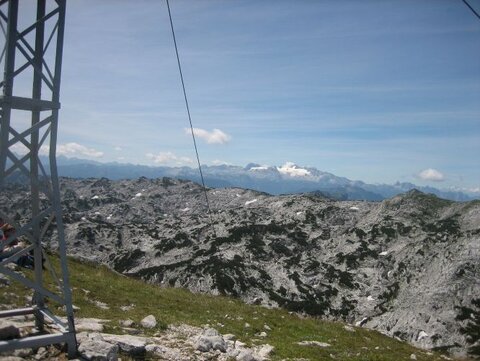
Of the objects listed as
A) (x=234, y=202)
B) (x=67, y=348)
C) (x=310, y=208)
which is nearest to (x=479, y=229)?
(x=310, y=208)

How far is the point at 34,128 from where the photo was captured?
12.1 metres

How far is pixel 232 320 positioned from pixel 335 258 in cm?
6130

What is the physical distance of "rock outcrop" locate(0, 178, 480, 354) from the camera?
2349 inches

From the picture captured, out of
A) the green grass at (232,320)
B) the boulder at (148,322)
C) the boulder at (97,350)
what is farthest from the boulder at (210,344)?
the boulder at (97,350)

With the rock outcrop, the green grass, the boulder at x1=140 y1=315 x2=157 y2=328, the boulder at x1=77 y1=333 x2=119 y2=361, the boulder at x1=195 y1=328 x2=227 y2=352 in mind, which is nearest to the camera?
the boulder at x1=77 y1=333 x2=119 y2=361

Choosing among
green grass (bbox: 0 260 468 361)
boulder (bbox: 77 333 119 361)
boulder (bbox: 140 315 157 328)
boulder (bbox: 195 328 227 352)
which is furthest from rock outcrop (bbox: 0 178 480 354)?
boulder (bbox: 77 333 119 361)

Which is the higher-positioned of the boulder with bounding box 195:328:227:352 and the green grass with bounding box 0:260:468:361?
the boulder with bounding box 195:328:227:352

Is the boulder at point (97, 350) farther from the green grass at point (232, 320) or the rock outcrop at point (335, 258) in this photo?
the rock outcrop at point (335, 258)

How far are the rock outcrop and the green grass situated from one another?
91.8 feet

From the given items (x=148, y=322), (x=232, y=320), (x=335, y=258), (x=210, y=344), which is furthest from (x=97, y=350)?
(x=335, y=258)

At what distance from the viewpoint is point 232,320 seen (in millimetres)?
24984

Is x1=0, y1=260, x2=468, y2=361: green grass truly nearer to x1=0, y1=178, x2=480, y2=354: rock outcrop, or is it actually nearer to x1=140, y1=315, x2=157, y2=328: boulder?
x1=140, y1=315, x2=157, y2=328: boulder

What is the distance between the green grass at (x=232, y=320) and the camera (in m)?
19.9

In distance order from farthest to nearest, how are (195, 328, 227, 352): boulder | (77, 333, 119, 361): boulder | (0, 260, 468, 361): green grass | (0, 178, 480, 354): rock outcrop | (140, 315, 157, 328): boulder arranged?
(0, 178, 480, 354): rock outcrop → (0, 260, 468, 361): green grass → (140, 315, 157, 328): boulder → (195, 328, 227, 352): boulder → (77, 333, 119, 361): boulder
